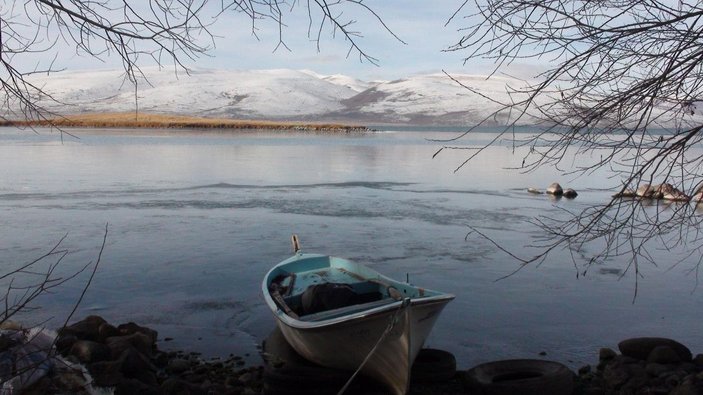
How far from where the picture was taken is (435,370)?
7297 mm

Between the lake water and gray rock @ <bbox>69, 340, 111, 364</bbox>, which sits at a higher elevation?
gray rock @ <bbox>69, 340, 111, 364</bbox>

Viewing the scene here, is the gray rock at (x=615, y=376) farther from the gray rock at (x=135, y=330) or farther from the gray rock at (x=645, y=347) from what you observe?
the gray rock at (x=135, y=330)

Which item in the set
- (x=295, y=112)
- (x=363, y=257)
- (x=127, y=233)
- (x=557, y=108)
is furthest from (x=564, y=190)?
(x=295, y=112)

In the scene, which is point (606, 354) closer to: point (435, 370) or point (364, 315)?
point (435, 370)

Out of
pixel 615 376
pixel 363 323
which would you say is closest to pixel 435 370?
pixel 363 323

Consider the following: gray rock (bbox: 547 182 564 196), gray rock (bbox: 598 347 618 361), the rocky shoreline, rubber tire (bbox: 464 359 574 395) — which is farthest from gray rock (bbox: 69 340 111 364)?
gray rock (bbox: 547 182 564 196)

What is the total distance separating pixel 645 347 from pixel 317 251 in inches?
260

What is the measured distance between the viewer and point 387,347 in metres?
6.78

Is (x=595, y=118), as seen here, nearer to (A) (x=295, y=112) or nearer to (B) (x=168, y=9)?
(B) (x=168, y=9)

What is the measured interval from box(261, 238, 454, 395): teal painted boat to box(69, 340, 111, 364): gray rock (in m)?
1.79

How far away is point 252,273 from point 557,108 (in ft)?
24.9

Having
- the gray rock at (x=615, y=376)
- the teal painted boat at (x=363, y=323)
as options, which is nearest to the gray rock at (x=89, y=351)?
the teal painted boat at (x=363, y=323)

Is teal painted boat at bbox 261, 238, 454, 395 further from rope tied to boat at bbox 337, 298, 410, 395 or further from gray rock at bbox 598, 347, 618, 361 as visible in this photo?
gray rock at bbox 598, 347, 618, 361

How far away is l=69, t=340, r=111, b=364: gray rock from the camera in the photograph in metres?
7.17
